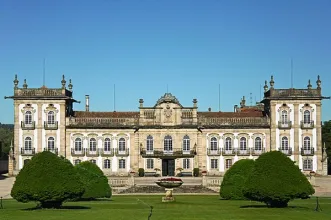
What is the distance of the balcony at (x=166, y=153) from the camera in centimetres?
6064

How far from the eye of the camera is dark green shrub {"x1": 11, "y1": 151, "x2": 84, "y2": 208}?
26.5 m

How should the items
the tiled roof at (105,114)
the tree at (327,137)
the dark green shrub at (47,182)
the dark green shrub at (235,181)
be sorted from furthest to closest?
the tree at (327,137), the tiled roof at (105,114), the dark green shrub at (235,181), the dark green shrub at (47,182)

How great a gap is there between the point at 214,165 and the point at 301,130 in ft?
25.7

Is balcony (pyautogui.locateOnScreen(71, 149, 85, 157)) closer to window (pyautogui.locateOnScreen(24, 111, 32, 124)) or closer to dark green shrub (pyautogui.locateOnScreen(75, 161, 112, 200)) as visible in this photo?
window (pyautogui.locateOnScreen(24, 111, 32, 124))

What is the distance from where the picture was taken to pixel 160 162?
60.9 m

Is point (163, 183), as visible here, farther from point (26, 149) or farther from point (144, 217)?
point (26, 149)

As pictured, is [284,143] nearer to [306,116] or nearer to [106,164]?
[306,116]

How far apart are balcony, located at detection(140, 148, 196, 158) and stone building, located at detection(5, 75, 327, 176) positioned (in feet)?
0.14

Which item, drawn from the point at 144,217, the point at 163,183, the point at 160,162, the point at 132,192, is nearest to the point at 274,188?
the point at 144,217

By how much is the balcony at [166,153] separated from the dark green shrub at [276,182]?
32562mm

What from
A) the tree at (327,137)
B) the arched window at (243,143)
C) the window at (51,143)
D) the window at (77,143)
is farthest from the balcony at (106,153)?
the tree at (327,137)

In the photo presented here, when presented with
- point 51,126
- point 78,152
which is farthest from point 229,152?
point 51,126

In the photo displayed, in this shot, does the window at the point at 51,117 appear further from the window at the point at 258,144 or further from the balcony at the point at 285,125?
the balcony at the point at 285,125

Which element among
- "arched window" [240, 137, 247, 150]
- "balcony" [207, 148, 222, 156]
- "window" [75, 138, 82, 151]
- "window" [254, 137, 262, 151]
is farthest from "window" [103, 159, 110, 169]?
"window" [254, 137, 262, 151]
